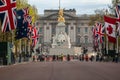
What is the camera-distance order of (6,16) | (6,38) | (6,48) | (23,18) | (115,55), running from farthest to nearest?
1. (115,55)
2. (6,38)
3. (23,18)
4. (6,48)
5. (6,16)

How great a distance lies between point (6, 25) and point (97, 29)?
40.1m

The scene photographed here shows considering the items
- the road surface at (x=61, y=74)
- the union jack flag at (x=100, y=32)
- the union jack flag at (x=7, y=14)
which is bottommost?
the union jack flag at (x=100, y=32)

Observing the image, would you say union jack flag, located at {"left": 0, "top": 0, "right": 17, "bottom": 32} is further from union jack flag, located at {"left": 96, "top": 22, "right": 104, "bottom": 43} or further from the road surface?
union jack flag, located at {"left": 96, "top": 22, "right": 104, "bottom": 43}

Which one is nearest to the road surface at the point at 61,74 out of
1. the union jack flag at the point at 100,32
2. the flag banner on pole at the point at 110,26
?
the flag banner on pole at the point at 110,26

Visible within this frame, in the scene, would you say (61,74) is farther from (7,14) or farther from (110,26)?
(110,26)

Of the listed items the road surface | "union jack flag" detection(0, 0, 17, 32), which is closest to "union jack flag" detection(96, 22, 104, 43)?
"union jack flag" detection(0, 0, 17, 32)

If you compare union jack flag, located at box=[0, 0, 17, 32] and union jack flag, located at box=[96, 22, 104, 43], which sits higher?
union jack flag, located at box=[0, 0, 17, 32]

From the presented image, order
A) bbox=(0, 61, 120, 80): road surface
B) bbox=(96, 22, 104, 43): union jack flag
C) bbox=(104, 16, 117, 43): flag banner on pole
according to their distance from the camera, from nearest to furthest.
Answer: bbox=(0, 61, 120, 80): road surface → bbox=(104, 16, 117, 43): flag banner on pole → bbox=(96, 22, 104, 43): union jack flag

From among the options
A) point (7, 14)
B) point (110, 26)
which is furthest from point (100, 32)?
point (7, 14)

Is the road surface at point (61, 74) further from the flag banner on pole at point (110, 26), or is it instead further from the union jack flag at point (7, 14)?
the flag banner on pole at point (110, 26)

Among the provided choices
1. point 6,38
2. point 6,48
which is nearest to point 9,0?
point 6,48

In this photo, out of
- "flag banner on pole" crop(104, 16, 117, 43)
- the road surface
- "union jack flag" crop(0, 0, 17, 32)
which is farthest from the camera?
"flag banner on pole" crop(104, 16, 117, 43)

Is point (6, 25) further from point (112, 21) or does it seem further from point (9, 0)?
point (112, 21)

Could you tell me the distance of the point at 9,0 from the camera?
5181cm
